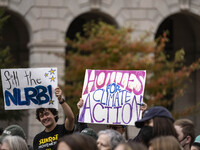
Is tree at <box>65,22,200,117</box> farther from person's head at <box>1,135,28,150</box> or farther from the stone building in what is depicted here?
person's head at <box>1,135,28,150</box>

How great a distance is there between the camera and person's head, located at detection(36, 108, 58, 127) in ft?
22.9

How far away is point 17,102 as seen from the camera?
7.97 m

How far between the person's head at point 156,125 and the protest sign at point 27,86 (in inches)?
96.9

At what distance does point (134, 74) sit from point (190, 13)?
1355cm

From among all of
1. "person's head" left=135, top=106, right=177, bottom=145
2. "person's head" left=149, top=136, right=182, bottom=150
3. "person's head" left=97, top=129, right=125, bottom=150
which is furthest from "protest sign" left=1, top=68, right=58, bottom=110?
"person's head" left=149, top=136, right=182, bottom=150

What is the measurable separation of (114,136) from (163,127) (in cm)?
56

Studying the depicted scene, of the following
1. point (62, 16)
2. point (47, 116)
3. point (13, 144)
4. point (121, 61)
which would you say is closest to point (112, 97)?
point (47, 116)

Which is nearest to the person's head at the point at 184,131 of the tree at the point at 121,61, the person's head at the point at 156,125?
the person's head at the point at 156,125

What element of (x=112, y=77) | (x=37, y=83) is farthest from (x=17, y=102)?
(x=112, y=77)

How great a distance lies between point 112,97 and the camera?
24.9 ft

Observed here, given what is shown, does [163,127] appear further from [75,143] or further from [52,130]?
[52,130]

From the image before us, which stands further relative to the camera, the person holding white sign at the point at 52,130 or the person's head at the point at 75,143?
the person holding white sign at the point at 52,130

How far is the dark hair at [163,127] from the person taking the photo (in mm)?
5469

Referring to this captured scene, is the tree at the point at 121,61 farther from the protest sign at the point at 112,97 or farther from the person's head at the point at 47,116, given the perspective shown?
the person's head at the point at 47,116
